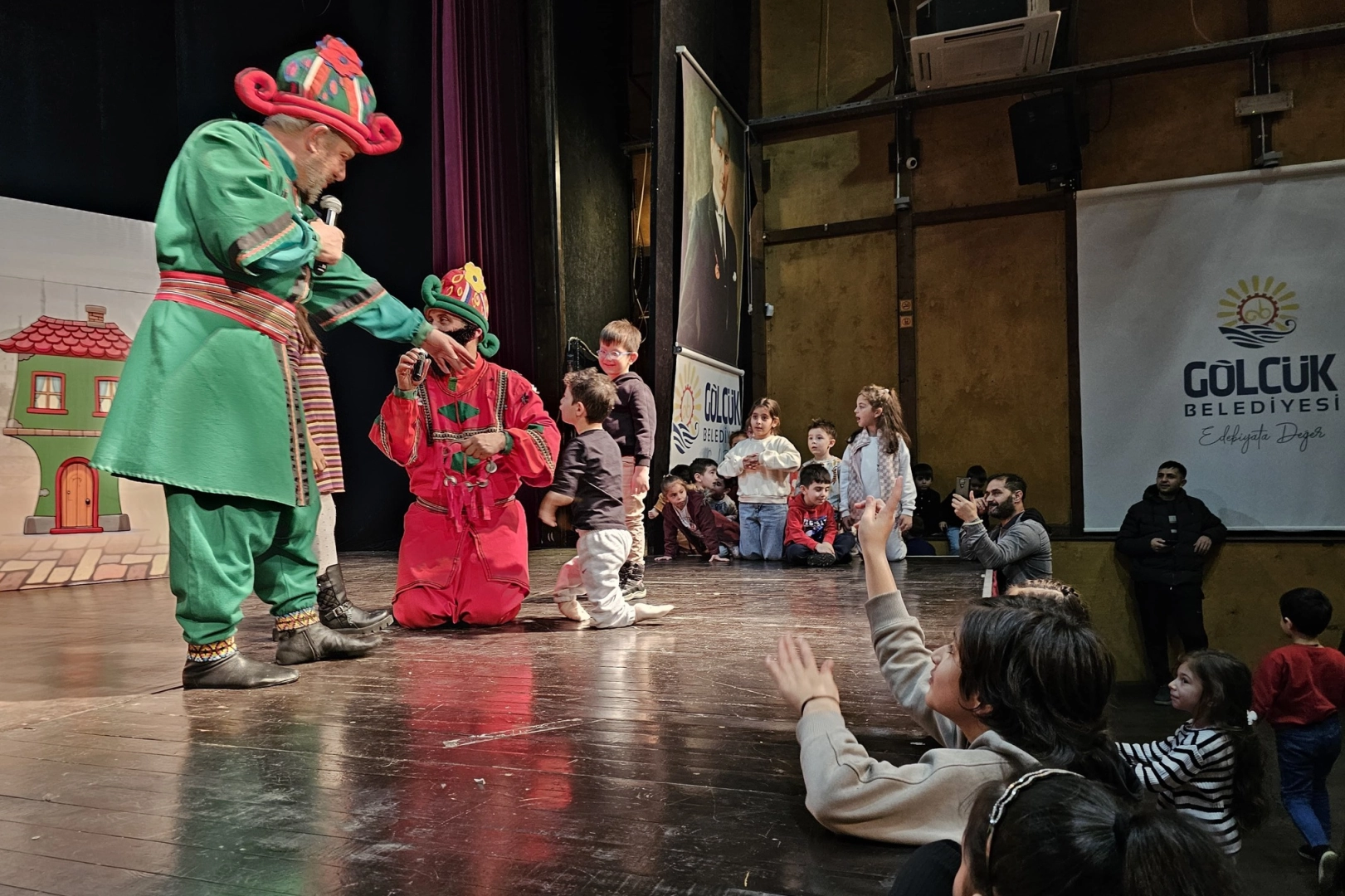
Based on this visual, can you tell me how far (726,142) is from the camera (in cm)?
670

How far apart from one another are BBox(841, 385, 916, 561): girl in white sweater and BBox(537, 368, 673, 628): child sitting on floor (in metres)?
2.52

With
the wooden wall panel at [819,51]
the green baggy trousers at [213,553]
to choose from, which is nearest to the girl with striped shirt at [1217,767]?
the green baggy trousers at [213,553]

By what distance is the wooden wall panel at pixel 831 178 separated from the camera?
7.59 meters

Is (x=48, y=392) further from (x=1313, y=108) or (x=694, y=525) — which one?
(x=1313, y=108)

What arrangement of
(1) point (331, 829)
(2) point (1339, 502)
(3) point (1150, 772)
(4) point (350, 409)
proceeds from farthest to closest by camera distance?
(4) point (350, 409) → (2) point (1339, 502) → (3) point (1150, 772) → (1) point (331, 829)

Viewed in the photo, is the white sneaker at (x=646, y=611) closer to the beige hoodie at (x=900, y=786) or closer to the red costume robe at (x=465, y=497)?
the red costume robe at (x=465, y=497)

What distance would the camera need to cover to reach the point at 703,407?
6273 millimetres

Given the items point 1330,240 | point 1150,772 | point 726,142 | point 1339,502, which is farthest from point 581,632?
point 1330,240

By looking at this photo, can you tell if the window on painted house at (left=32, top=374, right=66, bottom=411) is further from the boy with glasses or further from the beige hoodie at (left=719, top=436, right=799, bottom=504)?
the beige hoodie at (left=719, top=436, right=799, bottom=504)

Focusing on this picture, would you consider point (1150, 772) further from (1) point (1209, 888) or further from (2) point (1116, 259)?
(2) point (1116, 259)

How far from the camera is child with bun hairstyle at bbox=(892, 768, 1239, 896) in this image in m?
0.65

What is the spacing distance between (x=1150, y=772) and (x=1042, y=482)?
17.3ft

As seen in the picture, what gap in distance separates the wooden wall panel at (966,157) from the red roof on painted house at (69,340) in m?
6.02

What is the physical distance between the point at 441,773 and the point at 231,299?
1.28 m
